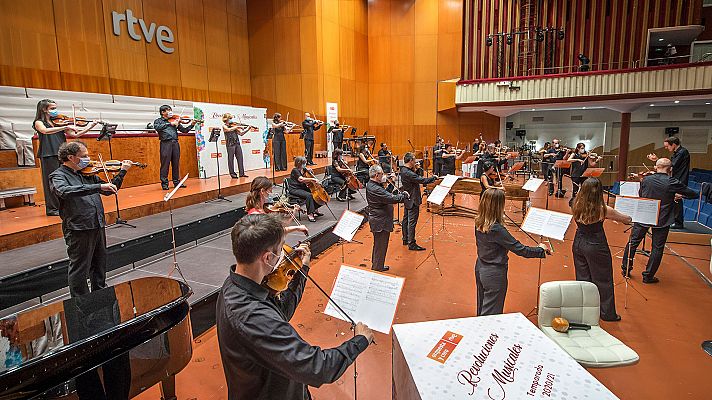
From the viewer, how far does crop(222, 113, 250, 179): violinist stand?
9.05 metres

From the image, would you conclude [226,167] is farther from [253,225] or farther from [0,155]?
[253,225]

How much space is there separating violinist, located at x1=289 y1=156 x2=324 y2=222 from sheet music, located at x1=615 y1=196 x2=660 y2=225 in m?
4.96

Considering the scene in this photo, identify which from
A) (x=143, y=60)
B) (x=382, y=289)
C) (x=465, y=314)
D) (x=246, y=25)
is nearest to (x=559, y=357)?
(x=382, y=289)

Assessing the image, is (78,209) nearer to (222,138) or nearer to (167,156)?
(167,156)

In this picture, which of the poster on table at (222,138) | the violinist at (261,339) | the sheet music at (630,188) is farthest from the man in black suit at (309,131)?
the violinist at (261,339)

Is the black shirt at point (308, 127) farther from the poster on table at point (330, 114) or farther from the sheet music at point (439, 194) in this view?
the sheet music at point (439, 194)

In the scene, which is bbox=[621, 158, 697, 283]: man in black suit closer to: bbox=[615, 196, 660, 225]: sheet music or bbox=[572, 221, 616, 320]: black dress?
bbox=[615, 196, 660, 225]: sheet music

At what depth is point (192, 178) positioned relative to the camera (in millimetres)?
9891

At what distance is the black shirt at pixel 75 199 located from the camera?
362 cm

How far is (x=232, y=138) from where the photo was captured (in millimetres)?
9336

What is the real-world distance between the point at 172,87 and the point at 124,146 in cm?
529

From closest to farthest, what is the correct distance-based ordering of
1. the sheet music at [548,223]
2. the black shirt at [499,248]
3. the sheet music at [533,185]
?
the black shirt at [499,248] → the sheet music at [548,223] → the sheet music at [533,185]

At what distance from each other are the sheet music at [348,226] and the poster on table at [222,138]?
14.8 feet

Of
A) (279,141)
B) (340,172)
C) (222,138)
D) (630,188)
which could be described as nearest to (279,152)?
(279,141)
